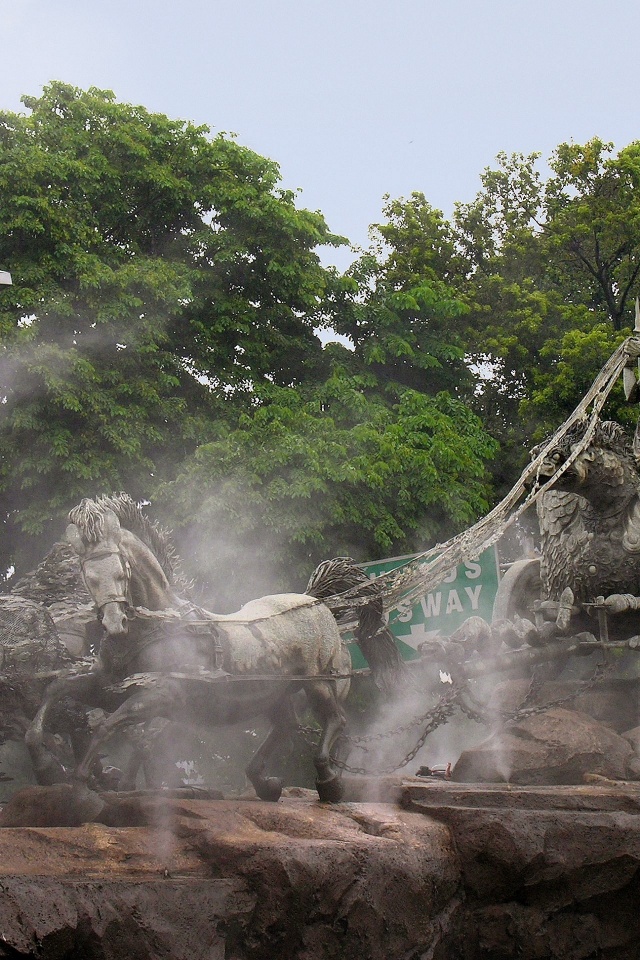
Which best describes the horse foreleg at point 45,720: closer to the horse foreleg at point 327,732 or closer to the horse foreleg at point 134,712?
the horse foreleg at point 134,712

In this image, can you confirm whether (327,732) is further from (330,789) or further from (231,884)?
(231,884)

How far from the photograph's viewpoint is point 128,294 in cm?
1316

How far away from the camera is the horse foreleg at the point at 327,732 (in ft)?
21.2

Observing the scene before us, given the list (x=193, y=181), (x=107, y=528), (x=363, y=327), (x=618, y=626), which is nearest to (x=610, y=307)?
(x=363, y=327)

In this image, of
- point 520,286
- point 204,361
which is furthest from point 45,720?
point 520,286

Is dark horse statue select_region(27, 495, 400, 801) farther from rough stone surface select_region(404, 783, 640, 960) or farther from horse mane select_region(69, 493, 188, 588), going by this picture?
rough stone surface select_region(404, 783, 640, 960)

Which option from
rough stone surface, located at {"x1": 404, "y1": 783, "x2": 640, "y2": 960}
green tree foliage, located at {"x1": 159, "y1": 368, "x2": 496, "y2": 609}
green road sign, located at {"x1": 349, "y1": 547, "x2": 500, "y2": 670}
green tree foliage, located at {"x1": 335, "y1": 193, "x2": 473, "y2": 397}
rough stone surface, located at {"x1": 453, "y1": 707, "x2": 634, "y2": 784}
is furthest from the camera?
green tree foliage, located at {"x1": 335, "y1": 193, "x2": 473, "y2": 397}

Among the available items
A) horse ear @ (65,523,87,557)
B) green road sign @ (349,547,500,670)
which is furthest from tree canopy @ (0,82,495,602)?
horse ear @ (65,523,87,557)

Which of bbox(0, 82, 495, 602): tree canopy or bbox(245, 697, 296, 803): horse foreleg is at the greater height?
bbox(0, 82, 495, 602): tree canopy

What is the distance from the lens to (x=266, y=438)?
1277 cm

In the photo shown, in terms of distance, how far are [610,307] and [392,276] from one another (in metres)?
3.62

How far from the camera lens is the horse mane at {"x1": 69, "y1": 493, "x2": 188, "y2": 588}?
621 cm

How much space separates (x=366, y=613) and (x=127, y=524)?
202cm

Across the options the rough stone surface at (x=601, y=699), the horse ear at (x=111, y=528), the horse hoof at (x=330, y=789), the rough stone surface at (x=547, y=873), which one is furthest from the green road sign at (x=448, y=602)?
the rough stone surface at (x=547, y=873)
